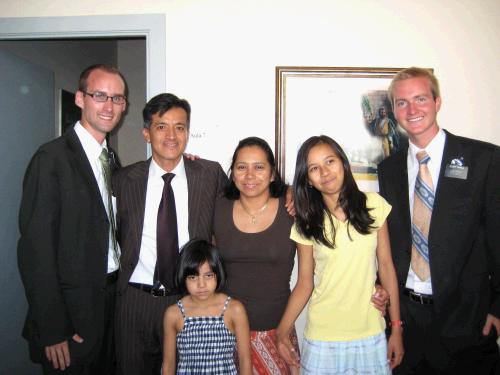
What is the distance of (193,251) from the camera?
1.73m

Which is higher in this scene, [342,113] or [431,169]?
[342,113]

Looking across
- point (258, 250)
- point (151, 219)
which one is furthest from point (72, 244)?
point (258, 250)

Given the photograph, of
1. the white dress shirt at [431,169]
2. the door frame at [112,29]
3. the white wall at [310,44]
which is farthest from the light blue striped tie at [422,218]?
the door frame at [112,29]

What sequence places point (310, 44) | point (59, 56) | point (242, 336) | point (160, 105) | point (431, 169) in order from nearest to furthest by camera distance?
1. point (242, 336)
2. point (431, 169)
3. point (160, 105)
4. point (310, 44)
5. point (59, 56)

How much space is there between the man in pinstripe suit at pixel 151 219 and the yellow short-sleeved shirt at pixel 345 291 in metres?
0.69

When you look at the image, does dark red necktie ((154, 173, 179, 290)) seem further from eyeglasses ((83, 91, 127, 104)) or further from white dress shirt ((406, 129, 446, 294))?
white dress shirt ((406, 129, 446, 294))

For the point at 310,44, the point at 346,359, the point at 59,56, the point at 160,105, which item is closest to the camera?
the point at 346,359

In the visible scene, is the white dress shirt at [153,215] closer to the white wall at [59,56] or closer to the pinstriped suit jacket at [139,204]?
the pinstriped suit jacket at [139,204]

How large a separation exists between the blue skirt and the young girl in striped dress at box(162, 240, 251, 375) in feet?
1.09

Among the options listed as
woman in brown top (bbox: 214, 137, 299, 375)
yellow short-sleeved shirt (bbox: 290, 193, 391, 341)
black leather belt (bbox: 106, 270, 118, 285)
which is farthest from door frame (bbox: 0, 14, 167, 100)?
yellow short-sleeved shirt (bbox: 290, 193, 391, 341)

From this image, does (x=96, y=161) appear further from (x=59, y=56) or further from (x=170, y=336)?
(x=59, y=56)

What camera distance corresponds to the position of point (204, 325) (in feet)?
5.48

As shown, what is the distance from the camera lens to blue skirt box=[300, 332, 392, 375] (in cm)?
155

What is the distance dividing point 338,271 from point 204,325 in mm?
700
